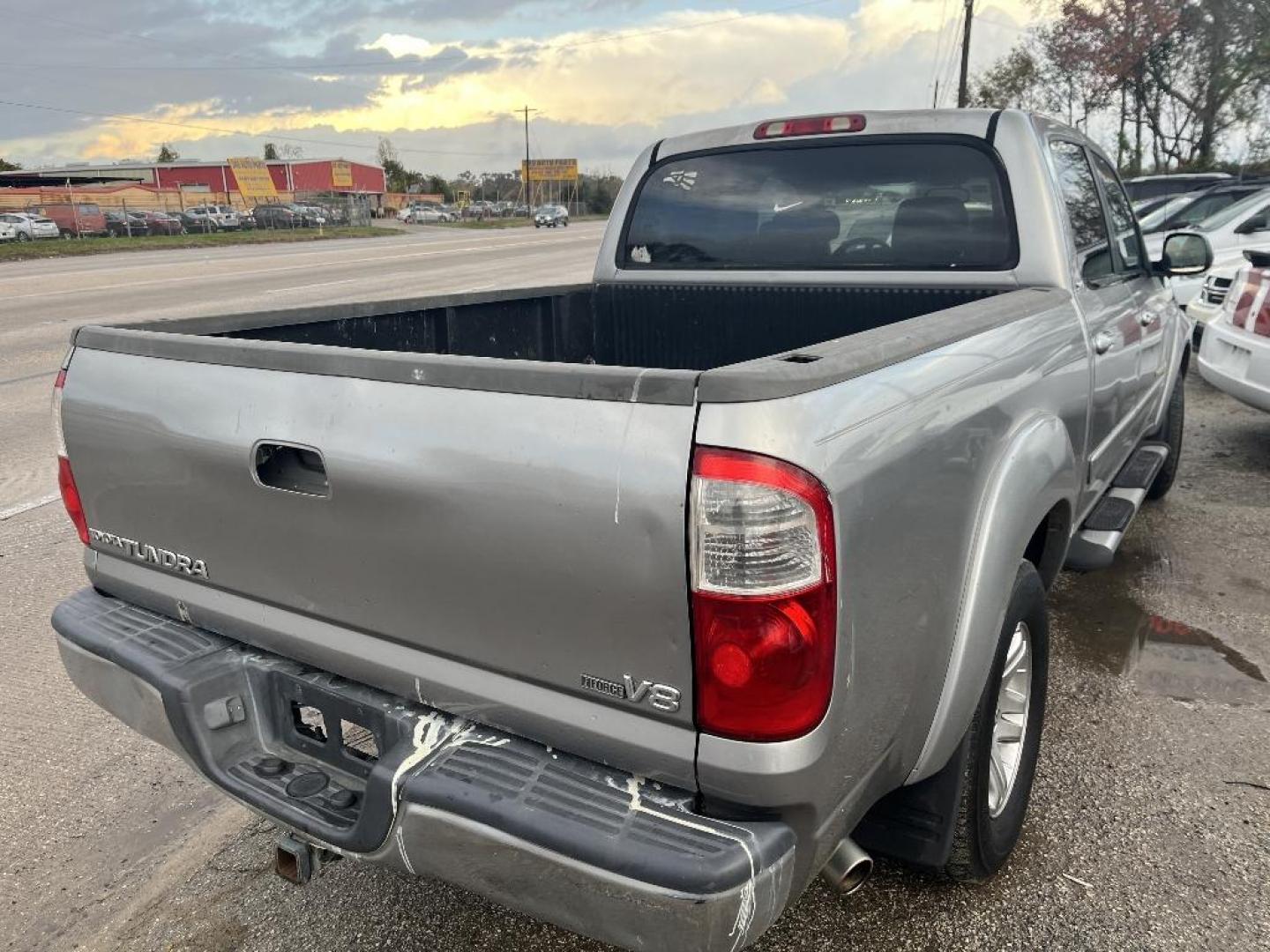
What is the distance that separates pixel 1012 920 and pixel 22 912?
8.25 ft

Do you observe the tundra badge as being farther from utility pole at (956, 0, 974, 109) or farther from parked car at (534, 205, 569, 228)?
parked car at (534, 205, 569, 228)

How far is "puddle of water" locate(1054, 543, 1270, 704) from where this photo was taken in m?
3.62

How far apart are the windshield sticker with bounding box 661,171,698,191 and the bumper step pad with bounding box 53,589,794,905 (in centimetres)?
269

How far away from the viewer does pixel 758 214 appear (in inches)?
154

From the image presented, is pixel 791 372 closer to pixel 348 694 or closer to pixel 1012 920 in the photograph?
pixel 348 694

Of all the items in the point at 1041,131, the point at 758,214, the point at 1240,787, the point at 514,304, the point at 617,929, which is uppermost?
the point at 1041,131

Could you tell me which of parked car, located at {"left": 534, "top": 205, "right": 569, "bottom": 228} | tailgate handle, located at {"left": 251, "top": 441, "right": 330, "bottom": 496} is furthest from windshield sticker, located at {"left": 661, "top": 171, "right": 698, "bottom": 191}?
parked car, located at {"left": 534, "top": 205, "right": 569, "bottom": 228}

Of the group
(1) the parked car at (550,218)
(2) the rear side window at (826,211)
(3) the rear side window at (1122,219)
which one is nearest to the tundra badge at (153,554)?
(2) the rear side window at (826,211)

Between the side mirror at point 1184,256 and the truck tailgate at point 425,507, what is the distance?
3.88 m

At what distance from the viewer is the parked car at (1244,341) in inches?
232

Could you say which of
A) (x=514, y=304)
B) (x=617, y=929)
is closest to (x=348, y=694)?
(x=617, y=929)

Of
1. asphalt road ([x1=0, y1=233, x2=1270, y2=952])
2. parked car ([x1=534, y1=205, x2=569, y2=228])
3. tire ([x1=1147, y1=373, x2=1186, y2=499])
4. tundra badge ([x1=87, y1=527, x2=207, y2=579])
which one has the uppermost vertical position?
tundra badge ([x1=87, y1=527, x2=207, y2=579])

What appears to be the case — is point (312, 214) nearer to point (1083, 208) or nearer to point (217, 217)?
point (217, 217)

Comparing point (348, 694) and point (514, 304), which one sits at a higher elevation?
point (514, 304)
